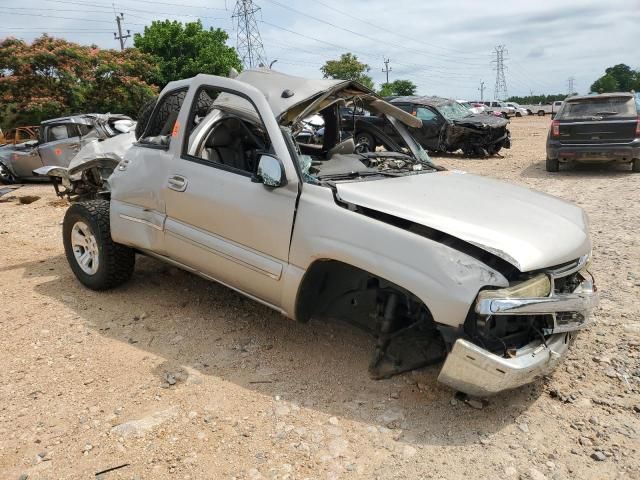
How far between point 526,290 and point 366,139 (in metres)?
2.46

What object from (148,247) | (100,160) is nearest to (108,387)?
(148,247)

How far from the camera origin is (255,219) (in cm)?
343

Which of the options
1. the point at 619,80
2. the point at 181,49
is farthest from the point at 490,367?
the point at 619,80

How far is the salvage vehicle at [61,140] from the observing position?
10.7 meters

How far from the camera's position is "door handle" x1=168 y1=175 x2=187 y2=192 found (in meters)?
3.91

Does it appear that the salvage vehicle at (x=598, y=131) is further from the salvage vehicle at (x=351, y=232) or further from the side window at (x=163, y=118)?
the side window at (x=163, y=118)

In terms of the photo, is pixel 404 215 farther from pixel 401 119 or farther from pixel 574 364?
pixel 401 119

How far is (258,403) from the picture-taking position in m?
3.11

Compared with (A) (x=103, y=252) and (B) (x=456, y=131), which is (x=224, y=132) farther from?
(B) (x=456, y=131)

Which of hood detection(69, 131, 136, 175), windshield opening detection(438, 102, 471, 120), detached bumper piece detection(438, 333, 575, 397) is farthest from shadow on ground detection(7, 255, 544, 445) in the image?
windshield opening detection(438, 102, 471, 120)

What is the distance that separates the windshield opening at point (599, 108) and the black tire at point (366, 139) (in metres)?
7.94

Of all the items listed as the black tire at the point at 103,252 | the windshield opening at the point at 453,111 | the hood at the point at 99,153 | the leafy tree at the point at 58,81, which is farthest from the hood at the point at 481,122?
the leafy tree at the point at 58,81

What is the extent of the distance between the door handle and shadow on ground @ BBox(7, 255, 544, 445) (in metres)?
1.05

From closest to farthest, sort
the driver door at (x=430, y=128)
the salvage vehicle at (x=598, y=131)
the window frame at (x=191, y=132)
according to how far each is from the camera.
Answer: the window frame at (x=191, y=132) < the salvage vehicle at (x=598, y=131) < the driver door at (x=430, y=128)
